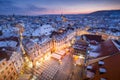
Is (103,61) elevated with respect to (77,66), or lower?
elevated

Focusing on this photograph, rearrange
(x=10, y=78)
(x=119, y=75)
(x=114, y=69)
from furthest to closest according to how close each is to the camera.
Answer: (x=10, y=78) < (x=114, y=69) < (x=119, y=75)

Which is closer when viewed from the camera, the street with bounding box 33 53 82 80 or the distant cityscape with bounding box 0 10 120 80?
the distant cityscape with bounding box 0 10 120 80

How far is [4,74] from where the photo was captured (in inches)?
993

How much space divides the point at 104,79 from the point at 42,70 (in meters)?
22.8

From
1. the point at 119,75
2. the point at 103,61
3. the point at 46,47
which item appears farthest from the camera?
the point at 46,47

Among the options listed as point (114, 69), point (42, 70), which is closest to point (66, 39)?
point (42, 70)

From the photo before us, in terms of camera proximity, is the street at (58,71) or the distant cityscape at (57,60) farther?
the street at (58,71)

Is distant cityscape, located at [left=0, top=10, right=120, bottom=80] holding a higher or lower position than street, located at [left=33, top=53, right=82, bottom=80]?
higher

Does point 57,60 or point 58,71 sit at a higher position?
point 57,60

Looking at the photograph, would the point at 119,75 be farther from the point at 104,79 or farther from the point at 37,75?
the point at 37,75

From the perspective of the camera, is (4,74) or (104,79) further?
(4,74)

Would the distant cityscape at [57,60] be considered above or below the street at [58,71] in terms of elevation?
above

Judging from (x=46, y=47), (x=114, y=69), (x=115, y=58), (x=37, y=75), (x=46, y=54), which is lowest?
(x=37, y=75)

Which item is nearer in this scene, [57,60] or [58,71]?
[58,71]
